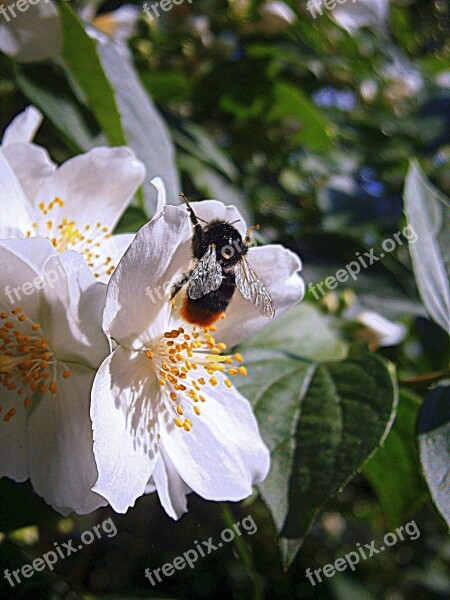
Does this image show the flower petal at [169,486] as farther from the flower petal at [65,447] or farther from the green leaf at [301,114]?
the green leaf at [301,114]

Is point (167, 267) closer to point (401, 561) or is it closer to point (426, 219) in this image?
point (426, 219)

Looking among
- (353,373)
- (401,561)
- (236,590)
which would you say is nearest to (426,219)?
(353,373)

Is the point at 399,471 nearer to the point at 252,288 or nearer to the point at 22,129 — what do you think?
the point at 252,288

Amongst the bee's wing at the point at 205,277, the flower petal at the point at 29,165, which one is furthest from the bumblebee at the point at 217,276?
the flower petal at the point at 29,165

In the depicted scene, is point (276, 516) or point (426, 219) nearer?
point (276, 516)

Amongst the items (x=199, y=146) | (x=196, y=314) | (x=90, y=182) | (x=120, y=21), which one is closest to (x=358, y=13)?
(x=120, y=21)
